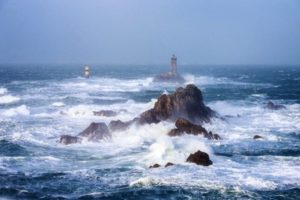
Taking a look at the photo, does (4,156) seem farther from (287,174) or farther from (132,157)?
(287,174)

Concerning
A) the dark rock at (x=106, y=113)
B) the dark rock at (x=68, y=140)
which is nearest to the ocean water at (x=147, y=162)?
the dark rock at (x=68, y=140)

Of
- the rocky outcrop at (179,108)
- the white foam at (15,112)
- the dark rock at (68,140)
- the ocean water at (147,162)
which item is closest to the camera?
the ocean water at (147,162)

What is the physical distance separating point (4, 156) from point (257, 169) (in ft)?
54.7

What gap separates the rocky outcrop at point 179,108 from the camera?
4225cm

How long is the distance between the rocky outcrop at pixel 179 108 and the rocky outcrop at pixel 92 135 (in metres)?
5.42

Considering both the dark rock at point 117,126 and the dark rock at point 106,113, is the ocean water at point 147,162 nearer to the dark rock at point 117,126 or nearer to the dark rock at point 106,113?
the dark rock at point 117,126

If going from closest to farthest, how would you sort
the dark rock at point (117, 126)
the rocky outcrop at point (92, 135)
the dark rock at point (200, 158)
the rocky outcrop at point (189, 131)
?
the dark rock at point (200, 158) < the rocky outcrop at point (92, 135) < the rocky outcrop at point (189, 131) < the dark rock at point (117, 126)

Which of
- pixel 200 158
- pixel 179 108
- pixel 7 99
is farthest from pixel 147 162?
pixel 7 99

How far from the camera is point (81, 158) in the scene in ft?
97.7

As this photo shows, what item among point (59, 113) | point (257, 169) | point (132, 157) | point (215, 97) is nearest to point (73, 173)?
point (132, 157)

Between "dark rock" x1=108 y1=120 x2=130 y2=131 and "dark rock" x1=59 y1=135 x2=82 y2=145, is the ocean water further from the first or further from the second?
"dark rock" x1=108 y1=120 x2=130 y2=131

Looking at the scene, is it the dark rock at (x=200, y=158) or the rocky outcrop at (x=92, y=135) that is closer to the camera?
the dark rock at (x=200, y=158)

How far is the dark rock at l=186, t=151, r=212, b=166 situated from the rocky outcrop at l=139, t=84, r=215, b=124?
13.5 meters

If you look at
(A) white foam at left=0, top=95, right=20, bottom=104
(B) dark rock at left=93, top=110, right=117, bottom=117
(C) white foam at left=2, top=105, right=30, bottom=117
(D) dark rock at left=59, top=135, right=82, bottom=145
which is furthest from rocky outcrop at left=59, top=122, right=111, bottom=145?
(A) white foam at left=0, top=95, right=20, bottom=104
